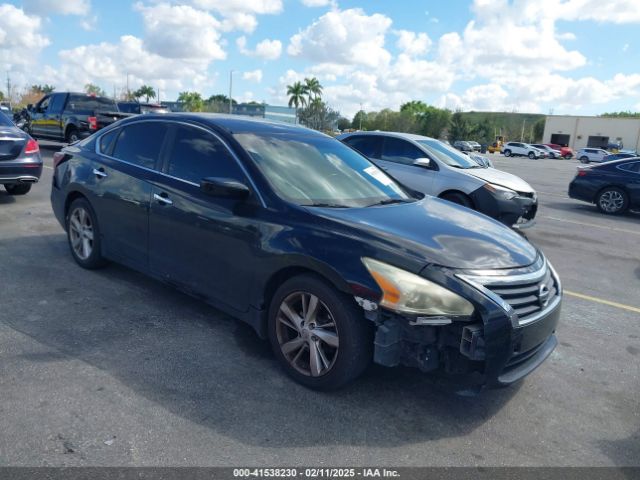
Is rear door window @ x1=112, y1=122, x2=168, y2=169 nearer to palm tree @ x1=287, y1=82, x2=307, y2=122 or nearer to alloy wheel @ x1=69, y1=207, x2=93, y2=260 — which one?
alloy wheel @ x1=69, y1=207, x2=93, y2=260

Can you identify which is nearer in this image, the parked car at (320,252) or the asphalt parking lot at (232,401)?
the asphalt parking lot at (232,401)

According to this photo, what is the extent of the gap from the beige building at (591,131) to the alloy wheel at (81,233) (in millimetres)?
87545

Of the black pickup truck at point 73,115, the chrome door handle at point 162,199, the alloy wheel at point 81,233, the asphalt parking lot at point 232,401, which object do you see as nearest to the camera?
the asphalt parking lot at point 232,401

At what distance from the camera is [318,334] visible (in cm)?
323

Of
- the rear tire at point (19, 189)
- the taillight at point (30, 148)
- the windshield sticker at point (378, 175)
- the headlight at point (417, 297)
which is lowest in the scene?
the rear tire at point (19, 189)

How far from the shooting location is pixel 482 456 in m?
2.80

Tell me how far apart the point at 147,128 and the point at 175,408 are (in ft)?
8.91

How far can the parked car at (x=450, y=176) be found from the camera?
812 centimetres

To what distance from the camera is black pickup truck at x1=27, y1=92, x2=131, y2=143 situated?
52.1 ft

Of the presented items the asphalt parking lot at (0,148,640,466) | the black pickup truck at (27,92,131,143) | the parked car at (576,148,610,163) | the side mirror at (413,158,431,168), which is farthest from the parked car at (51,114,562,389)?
the parked car at (576,148,610,163)

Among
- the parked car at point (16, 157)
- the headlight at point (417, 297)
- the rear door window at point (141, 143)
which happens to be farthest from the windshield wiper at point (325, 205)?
the parked car at point (16, 157)

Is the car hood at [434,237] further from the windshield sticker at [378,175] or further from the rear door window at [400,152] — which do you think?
the rear door window at [400,152]

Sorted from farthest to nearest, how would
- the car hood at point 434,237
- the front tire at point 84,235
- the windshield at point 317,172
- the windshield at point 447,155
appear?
the windshield at point 447,155 < the front tire at point 84,235 < the windshield at point 317,172 < the car hood at point 434,237

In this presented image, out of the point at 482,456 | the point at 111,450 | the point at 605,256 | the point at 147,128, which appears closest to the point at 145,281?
the point at 147,128
